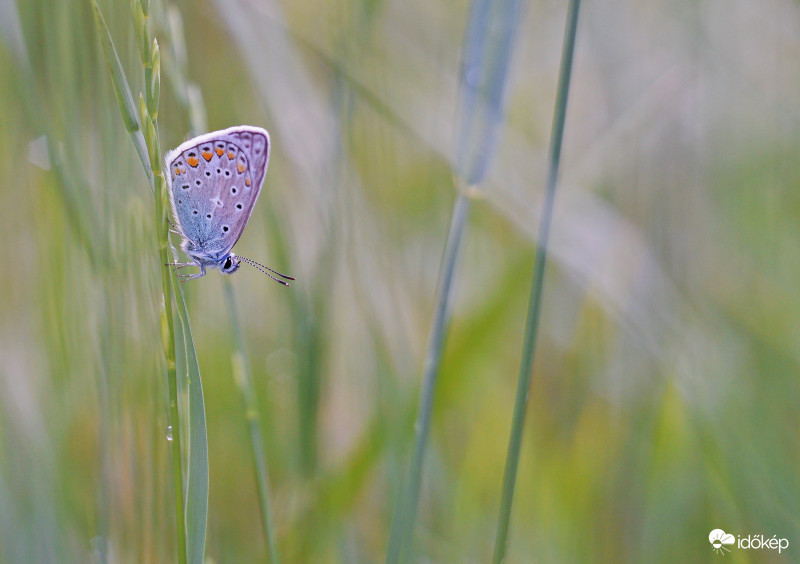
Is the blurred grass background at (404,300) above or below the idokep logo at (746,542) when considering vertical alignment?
above

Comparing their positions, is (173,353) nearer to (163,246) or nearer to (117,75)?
(163,246)

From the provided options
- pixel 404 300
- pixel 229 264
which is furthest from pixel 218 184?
pixel 404 300

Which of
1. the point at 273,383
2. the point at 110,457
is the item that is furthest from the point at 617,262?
the point at 110,457

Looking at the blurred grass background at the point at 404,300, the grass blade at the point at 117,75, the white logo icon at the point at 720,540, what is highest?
the grass blade at the point at 117,75

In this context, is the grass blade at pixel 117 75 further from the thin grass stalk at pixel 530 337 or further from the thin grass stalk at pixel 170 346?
the thin grass stalk at pixel 530 337

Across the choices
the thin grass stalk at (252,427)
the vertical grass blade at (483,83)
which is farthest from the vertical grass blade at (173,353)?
the vertical grass blade at (483,83)

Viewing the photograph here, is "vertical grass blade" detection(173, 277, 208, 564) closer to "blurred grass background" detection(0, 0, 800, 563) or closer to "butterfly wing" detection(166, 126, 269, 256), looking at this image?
"blurred grass background" detection(0, 0, 800, 563)
